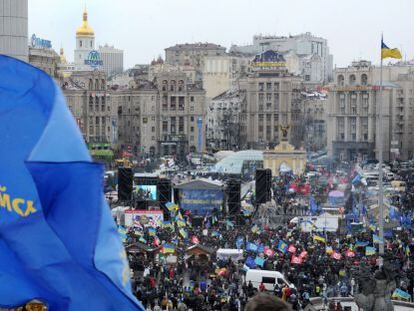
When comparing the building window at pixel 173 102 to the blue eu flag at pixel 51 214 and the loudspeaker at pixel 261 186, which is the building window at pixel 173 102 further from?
the blue eu flag at pixel 51 214

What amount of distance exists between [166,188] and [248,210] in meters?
2.97

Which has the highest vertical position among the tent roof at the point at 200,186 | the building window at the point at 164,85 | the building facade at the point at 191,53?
the building facade at the point at 191,53

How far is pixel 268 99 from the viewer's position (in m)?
90.9

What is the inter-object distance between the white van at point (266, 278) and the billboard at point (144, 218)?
9.83 m

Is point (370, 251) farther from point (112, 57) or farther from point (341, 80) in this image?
point (112, 57)

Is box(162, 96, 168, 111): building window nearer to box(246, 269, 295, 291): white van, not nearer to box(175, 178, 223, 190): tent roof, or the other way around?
box(175, 178, 223, 190): tent roof

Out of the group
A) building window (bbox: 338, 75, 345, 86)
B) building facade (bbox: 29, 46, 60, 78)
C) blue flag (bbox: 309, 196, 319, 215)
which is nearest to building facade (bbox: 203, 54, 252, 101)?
building window (bbox: 338, 75, 345, 86)

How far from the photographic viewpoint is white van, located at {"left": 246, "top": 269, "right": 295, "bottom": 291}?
824 inches

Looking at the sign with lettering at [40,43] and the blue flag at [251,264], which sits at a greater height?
the sign with lettering at [40,43]

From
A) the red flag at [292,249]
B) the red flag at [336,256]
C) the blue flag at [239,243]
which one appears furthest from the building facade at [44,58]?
the red flag at [336,256]

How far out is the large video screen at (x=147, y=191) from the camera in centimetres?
3796

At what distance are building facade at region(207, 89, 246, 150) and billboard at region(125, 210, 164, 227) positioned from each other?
6278 centimetres

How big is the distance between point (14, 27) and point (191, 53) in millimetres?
112125

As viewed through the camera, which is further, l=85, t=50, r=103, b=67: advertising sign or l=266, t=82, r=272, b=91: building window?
l=266, t=82, r=272, b=91: building window
